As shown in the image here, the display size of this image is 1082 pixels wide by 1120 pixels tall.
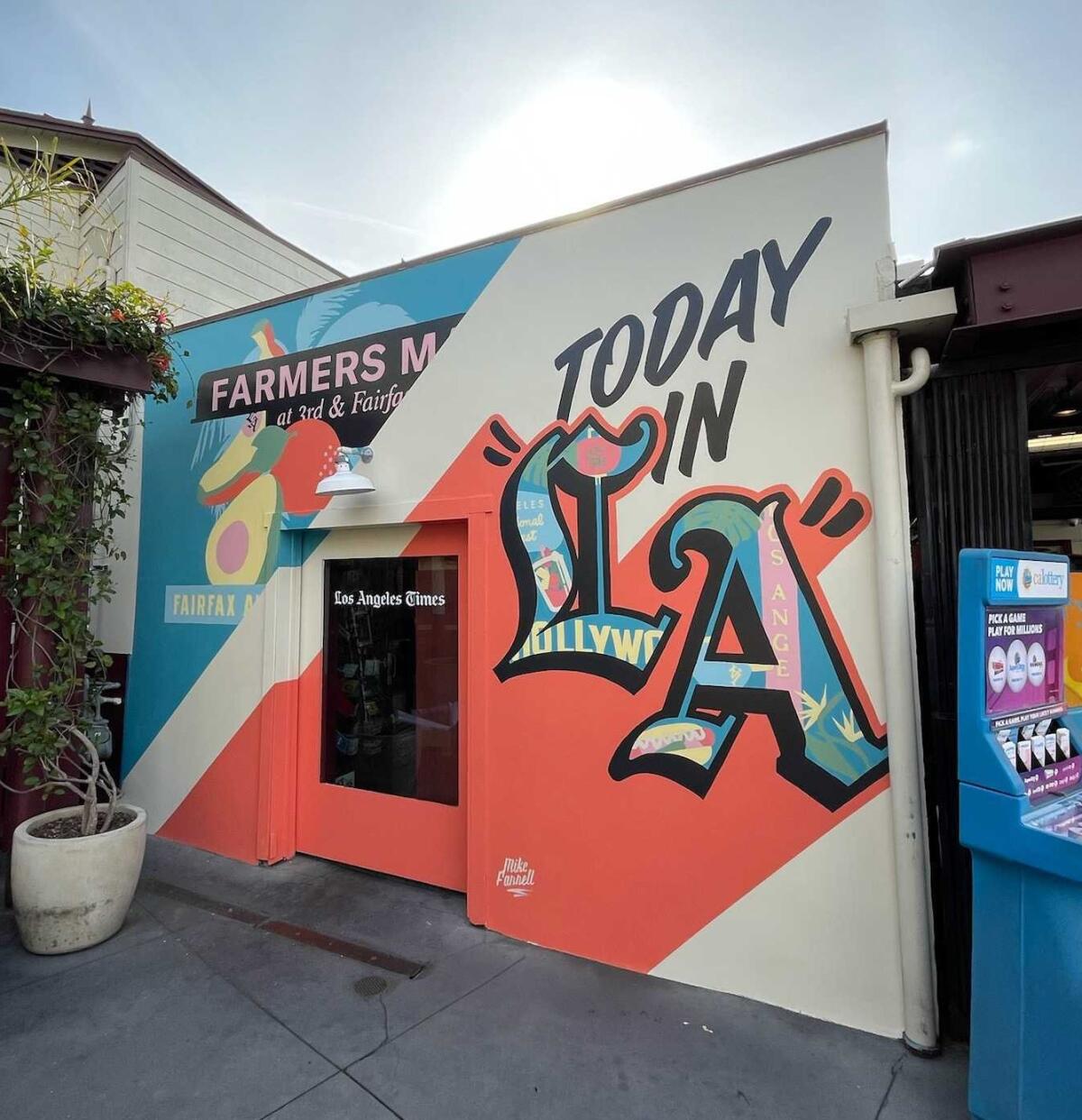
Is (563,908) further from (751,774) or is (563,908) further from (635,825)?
(751,774)

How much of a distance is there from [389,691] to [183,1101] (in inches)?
89.3

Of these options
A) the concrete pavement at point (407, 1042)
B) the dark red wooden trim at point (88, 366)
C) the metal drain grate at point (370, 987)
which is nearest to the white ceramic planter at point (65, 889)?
the concrete pavement at point (407, 1042)

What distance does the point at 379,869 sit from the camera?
4.18 metres

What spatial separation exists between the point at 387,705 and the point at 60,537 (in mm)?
2156

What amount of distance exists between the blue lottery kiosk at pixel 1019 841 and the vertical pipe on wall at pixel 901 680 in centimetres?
39

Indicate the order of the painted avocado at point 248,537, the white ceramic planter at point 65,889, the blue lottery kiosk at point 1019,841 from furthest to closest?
the painted avocado at point 248,537 < the white ceramic planter at point 65,889 < the blue lottery kiosk at point 1019,841

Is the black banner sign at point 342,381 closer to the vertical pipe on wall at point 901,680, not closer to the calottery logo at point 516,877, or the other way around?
the vertical pipe on wall at point 901,680

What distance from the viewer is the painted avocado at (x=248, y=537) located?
14.7 ft

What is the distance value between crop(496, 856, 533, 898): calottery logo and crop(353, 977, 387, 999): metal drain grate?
2.39 ft

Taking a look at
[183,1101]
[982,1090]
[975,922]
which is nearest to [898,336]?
[975,922]

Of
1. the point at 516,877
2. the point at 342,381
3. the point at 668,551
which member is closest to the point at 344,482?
the point at 342,381

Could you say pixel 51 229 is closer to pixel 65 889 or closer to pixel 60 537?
pixel 60 537

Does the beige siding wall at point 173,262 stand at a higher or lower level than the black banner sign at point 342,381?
higher

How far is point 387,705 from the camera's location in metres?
4.30
